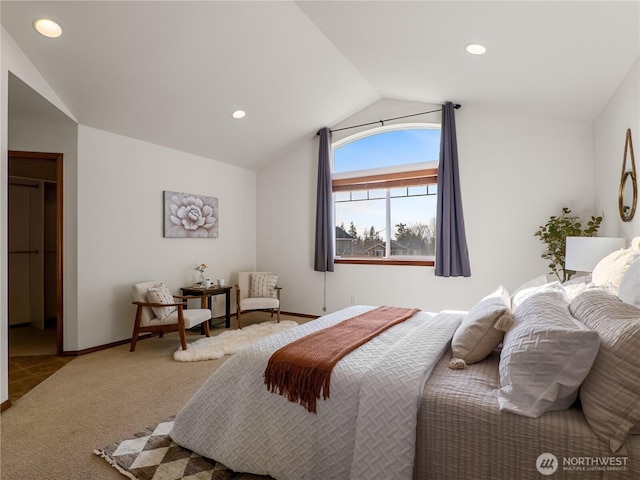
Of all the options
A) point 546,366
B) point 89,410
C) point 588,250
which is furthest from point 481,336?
point 89,410

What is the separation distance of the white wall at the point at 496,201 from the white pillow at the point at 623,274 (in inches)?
83.8

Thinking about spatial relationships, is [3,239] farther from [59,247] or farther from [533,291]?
[533,291]

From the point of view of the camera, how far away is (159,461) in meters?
2.04

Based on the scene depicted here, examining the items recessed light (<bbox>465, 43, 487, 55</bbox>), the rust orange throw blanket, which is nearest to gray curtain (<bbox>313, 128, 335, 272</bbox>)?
recessed light (<bbox>465, 43, 487, 55</bbox>)

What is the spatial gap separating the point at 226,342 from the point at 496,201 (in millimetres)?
3767

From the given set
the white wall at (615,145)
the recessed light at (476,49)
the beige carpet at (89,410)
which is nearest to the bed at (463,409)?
the beige carpet at (89,410)

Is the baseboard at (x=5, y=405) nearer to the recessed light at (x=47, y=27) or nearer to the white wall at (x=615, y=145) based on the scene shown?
the recessed light at (x=47, y=27)

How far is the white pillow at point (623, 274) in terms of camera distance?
1.72 meters

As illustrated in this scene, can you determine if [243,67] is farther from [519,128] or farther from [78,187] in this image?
[519,128]

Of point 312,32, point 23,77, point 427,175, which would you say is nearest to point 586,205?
point 427,175

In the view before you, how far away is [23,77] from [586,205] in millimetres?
5620

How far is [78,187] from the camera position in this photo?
4039 millimetres

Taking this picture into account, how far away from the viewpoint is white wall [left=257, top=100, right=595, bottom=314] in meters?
4.23

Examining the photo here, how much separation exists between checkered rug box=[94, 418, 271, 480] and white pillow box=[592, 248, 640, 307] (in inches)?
79.7
